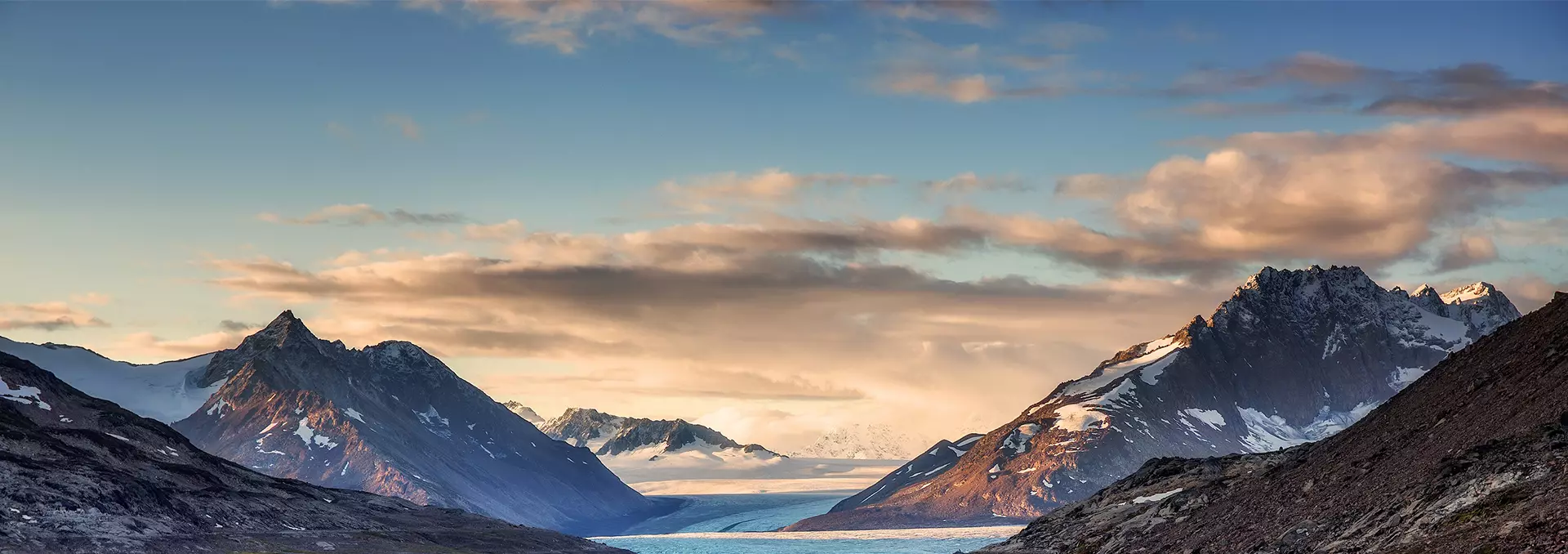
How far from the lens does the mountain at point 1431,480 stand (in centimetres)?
9975

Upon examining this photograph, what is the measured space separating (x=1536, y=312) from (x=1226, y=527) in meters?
36.9

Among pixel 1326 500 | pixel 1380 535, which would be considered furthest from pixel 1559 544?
pixel 1326 500

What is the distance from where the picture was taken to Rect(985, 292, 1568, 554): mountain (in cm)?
9975

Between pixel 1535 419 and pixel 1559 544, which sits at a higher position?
pixel 1535 419

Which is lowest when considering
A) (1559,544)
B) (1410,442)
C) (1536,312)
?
(1559,544)

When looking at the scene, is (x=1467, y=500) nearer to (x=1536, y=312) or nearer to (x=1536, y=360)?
(x=1536, y=360)

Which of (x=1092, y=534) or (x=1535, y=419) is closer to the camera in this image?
(x=1535, y=419)

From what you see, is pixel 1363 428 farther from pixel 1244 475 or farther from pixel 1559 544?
pixel 1559 544

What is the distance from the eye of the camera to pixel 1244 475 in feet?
596

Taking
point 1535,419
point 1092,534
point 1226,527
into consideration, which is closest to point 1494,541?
point 1535,419

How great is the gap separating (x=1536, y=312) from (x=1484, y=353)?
20.9 feet

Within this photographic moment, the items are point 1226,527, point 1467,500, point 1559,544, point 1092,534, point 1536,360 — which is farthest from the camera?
point 1092,534

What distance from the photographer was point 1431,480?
118 m

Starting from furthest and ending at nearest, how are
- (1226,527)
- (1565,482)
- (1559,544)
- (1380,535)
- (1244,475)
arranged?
(1244,475) → (1226,527) → (1380,535) → (1565,482) → (1559,544)
